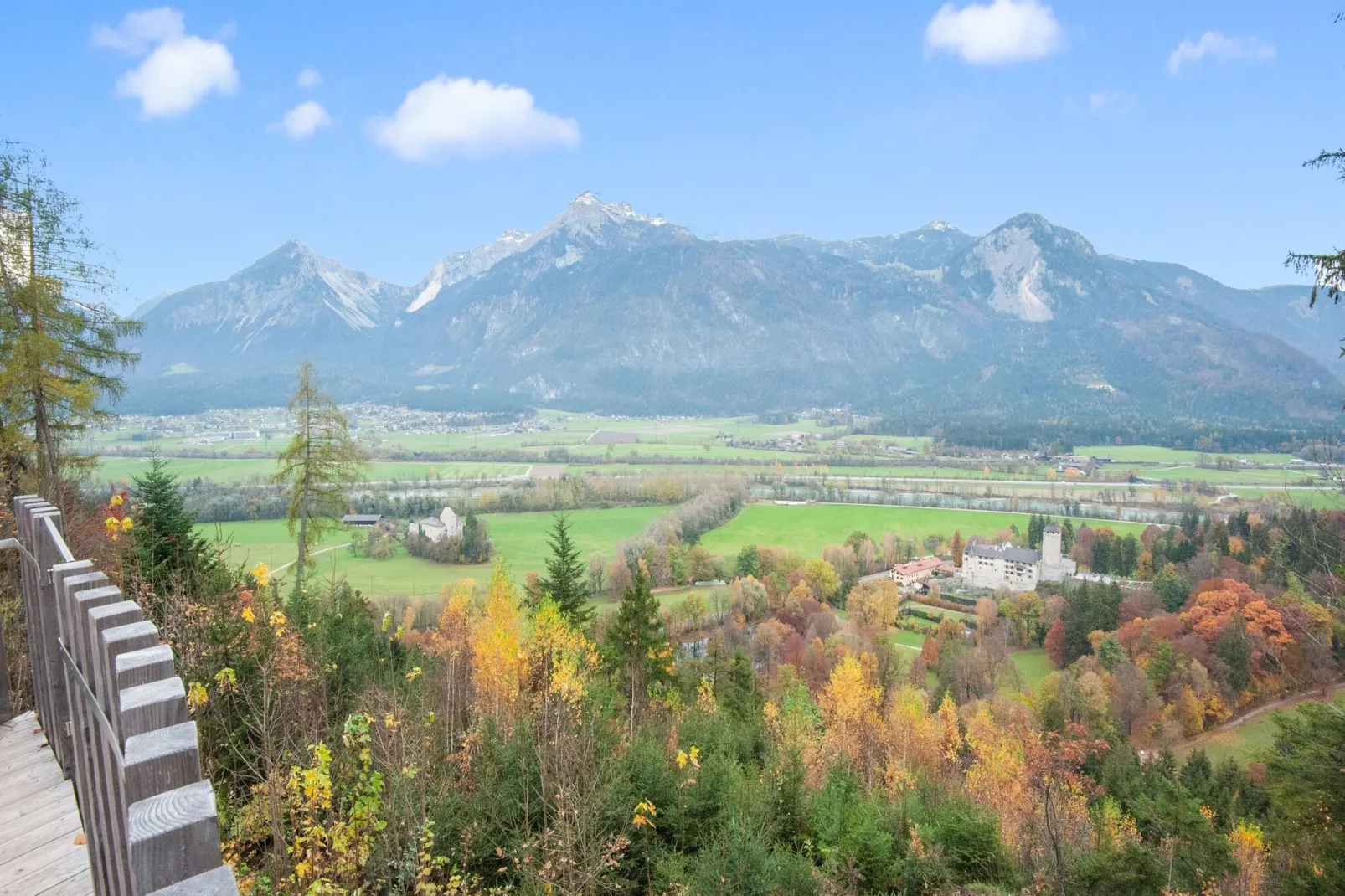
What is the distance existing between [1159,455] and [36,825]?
12463cm

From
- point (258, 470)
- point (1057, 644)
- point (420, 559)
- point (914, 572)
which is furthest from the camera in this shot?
point (258, 470)

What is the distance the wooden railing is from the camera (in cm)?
127

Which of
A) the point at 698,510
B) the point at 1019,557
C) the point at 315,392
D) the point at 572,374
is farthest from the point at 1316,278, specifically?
the point at 572,374

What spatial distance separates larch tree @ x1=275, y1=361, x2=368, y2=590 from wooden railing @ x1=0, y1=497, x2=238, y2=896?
1456 centimetres

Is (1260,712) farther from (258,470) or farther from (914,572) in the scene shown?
(258,470)

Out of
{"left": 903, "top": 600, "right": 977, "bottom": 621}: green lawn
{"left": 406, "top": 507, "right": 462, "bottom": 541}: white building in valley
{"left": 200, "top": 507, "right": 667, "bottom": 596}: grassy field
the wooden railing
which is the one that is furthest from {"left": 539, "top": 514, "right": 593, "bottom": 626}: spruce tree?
{"left": 903, "top": 600, "right": 977, "bottom": 621}: green lawn

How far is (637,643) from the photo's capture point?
56.8ft

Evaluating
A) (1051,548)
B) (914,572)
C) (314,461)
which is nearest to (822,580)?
(914,572)

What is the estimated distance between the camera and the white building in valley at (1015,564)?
4894cm

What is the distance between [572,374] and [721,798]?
195 m

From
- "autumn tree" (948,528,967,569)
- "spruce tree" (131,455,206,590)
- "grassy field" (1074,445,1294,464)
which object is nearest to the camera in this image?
"spruce tree" (131,455,206,590)

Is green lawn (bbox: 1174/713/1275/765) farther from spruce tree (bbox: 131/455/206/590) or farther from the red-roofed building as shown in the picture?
spruce tree (bbox: 131/455/206/590)

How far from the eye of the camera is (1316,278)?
22.4 ft

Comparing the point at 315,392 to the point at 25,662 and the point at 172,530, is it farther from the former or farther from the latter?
the point at 25,662
